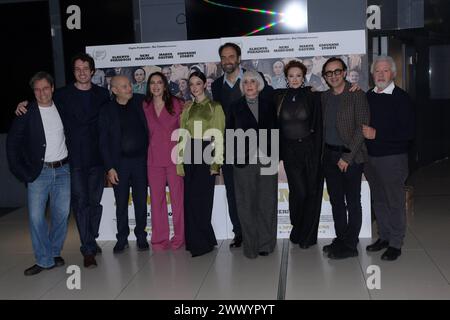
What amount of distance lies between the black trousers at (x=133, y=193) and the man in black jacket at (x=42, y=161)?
1.62 ft

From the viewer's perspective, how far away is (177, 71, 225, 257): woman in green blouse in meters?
4.46

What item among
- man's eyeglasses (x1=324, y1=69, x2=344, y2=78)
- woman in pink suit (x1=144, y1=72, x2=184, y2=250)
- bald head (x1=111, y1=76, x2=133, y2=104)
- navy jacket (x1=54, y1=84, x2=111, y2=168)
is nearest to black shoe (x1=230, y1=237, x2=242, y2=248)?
woman in pink suit (x1=144, y1=72, x2=184, y2=250)

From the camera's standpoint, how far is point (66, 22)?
6848 millimetres

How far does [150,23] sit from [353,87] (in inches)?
118

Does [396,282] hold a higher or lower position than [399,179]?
lower

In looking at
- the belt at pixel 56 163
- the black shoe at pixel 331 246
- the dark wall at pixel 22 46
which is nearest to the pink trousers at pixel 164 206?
the belt at pixel 56 163

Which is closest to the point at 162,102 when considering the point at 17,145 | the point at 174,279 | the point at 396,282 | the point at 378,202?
the point at 17,145

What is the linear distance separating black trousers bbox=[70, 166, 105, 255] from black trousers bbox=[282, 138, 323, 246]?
159 centimetres

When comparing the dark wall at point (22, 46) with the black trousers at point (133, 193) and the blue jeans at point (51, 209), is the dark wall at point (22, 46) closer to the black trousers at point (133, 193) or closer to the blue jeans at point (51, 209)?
the black trousers at point (133, 193)

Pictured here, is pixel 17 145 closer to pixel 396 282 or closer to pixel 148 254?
pixel 148 254

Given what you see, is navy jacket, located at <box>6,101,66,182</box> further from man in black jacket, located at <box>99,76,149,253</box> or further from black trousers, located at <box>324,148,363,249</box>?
black trousers, located at <box>324,148,363,249</box>

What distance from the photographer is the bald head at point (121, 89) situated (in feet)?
14.9

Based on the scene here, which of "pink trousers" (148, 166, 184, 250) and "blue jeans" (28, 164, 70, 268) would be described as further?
"pink trousers" (148, 166, 184, 250)

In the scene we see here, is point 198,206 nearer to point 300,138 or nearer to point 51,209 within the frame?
point 300,138
